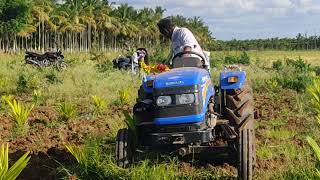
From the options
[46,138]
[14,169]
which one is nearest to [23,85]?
[46,138]

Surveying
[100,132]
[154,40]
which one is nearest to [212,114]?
[100,132]

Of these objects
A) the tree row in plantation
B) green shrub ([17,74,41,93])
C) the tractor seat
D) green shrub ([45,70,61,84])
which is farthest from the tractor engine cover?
the tree row in plantation

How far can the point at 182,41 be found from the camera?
6.80 m

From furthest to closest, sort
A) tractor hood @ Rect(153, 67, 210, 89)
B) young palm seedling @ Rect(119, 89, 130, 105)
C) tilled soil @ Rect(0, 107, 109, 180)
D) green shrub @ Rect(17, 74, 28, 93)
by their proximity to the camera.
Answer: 1. green shrub @ Rect(17, 74, 28, 93)
2. young palm seedling @ Rect(119, 89, 130, 105)
3. tilled soil @ Rect(0, 107, 109, 180)
4. tractor hood @ Rect(153, 67, 210, 89)

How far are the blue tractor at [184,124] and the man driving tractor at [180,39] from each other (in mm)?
194

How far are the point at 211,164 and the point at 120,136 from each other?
1.22m

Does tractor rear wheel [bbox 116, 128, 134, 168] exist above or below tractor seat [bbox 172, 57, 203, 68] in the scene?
below

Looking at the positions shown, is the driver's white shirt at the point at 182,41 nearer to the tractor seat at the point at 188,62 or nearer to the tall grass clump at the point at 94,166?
the tractor seat at the point at 188,62

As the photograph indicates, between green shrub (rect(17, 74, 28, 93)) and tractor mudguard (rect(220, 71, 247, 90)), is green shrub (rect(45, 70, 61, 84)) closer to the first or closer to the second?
green shrub (rect(17, 74, 28, 93))

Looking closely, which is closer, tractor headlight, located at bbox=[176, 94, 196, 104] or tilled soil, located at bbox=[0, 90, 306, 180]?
tractor headlight, located at bbox=[176, 94, 196, 104]

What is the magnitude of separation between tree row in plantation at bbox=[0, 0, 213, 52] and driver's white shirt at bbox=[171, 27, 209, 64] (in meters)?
40.3

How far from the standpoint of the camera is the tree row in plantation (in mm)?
48625

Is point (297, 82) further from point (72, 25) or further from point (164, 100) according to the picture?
point (72, 25)

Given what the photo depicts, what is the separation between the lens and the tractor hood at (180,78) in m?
5.71
